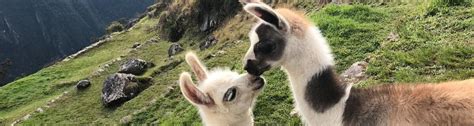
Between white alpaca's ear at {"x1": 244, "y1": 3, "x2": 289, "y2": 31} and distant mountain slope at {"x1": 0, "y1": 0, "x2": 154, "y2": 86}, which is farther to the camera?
distant mountain slope at {"x1": 0, "y1": 0, "x2": 154, "y2": 86}

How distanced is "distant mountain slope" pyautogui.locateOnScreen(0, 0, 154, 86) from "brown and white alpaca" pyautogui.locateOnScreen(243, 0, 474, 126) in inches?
3819

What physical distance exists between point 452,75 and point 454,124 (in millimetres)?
3390

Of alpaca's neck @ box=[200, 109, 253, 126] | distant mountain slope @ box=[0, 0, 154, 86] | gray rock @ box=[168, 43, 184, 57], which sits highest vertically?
alpaca's neck @ box=[200, 109, 253, 126]

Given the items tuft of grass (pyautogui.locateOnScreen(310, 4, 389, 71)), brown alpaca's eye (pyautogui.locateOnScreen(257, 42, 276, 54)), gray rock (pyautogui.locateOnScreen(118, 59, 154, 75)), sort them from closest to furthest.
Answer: brown alpaca's eye (pyautogui.locateOnScreen(257, 42, 276, 54)), tuft of grass (pyautogui.locateOnScreen(310, 4, 389, 71)), gray rock (pyautogui.locateOnScreen(118, 59, 154, 75))

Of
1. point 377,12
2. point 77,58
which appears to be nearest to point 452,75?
point 377,12

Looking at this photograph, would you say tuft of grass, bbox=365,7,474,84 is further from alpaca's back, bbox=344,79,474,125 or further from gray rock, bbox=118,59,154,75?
gray rock, bbox=118,59,154,75

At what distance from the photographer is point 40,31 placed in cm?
10850

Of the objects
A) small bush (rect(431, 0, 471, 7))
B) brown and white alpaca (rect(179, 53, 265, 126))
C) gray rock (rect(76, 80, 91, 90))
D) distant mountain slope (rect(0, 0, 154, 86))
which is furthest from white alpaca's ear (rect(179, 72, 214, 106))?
distant mountain slope (rect(0, 0, 154, 86))

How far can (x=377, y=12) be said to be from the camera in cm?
1184

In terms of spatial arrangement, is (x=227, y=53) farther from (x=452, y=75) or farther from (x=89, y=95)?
(x=452, y=75)

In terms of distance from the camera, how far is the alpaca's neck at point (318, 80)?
4.67m

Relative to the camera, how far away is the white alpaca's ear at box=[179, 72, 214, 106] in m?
4.67

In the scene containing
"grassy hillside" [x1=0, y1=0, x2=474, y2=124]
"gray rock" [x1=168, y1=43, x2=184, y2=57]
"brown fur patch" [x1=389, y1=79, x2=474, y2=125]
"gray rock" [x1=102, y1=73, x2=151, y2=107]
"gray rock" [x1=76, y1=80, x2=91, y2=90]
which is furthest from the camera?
"gray rock" [x1=168, y1=43, x2=184, y2=57]

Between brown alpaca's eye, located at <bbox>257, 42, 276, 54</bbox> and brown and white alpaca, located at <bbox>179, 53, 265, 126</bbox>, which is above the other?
brown alpaca's eye, located at <bbox>257, 42, 276, 54</bbox>
